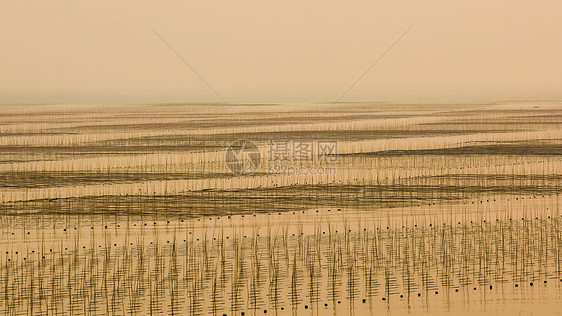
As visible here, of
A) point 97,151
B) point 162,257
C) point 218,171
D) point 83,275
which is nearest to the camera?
point 83,275

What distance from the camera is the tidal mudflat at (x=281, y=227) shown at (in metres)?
6.09

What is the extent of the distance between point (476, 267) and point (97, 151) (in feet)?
29.8

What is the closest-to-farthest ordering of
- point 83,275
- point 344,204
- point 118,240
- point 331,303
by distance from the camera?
point 331,303, point 83,275, point 118,240, point 344,204

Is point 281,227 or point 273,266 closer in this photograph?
point 273,266

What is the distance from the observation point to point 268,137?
1695cm

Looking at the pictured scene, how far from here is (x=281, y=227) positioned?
8250mm

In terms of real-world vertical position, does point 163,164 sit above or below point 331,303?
above

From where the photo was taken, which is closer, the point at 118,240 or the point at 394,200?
the point at 118,240

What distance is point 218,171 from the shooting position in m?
12.1

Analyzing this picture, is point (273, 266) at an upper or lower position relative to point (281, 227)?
lower

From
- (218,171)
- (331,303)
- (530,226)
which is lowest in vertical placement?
(331,303)

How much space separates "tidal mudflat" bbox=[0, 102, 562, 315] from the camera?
6086mm

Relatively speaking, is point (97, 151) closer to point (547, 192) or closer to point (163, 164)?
point (163, 164)

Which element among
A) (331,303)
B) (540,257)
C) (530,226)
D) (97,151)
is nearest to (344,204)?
(530,226)
